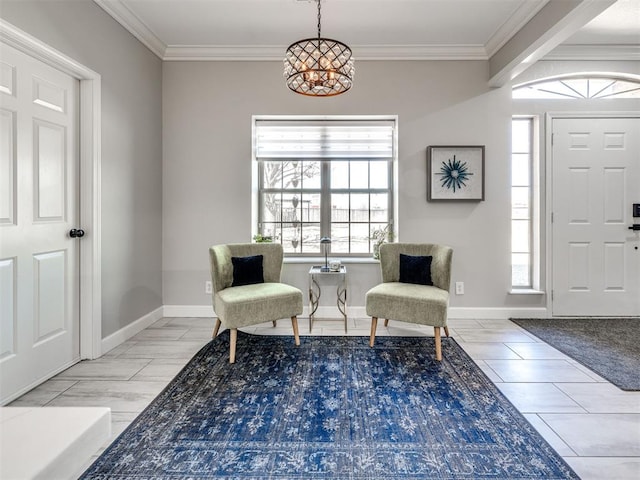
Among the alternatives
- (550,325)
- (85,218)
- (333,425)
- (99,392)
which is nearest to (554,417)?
(333,425)

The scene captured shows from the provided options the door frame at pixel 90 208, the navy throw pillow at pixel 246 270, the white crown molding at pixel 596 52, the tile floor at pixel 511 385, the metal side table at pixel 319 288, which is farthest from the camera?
the white crown molding at pixel 596 52

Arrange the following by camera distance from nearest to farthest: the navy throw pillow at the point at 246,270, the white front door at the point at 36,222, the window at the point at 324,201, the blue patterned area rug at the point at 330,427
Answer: the blue patterned area rug at the point at 330,427 < the white front door at the point at 36,222 < the navy throw pillow at the point at 246,270 < the window at the point at 324,201

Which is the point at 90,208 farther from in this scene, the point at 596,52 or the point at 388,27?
the point at 596,52

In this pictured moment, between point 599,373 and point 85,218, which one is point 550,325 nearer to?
point 599,373

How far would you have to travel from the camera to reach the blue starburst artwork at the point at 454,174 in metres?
3.66

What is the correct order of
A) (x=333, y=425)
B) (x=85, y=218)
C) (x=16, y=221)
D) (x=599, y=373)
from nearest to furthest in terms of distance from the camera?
1. (x=333, y=425)
2. (x=16, y=221)
3. (x=599, y=373)
4. (x=85, y=218)

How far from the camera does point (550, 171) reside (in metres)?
3.73

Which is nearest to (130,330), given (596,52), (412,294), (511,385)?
(412,294)

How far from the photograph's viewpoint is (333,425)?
1.83m

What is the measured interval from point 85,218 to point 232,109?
1.83 meters

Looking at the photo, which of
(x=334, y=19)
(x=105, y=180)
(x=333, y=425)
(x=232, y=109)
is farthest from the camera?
(x=232, y=109)

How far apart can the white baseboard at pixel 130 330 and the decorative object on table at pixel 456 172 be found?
3044 mm

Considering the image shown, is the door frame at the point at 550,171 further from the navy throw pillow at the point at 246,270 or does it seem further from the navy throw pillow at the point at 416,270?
the navy throw pillow at the point at 246,270

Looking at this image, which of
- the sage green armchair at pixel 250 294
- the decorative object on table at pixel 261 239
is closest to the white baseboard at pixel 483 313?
the sage green armchair at pixel 250 294
